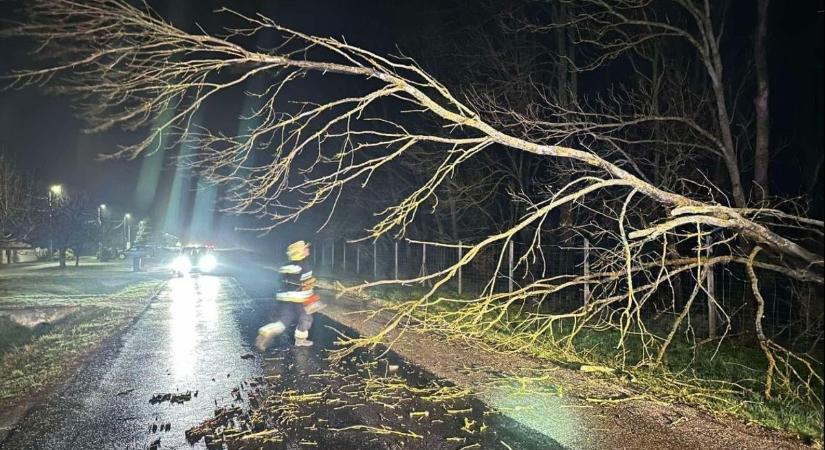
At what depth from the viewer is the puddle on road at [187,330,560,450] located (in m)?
4.80

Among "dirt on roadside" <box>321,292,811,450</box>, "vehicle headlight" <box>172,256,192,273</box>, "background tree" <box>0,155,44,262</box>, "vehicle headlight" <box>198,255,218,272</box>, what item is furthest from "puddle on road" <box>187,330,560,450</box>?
"vehicle headlight" <box>198,255,218,272</box>

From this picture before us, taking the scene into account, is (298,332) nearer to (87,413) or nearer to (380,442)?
(87,413)

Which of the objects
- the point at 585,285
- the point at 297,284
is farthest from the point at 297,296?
the point at 585,285

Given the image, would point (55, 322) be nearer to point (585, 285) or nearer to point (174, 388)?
point (174, 388)

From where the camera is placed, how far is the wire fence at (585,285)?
797cm

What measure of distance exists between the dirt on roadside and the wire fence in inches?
42.5

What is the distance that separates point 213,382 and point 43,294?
13.4 metres

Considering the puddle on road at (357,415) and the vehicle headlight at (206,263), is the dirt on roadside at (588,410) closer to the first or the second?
the puddle on road at (357,415)

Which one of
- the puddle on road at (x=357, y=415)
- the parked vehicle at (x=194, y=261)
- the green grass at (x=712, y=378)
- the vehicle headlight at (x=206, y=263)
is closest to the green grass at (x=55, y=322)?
the puddle on road at (x=357, y=415)

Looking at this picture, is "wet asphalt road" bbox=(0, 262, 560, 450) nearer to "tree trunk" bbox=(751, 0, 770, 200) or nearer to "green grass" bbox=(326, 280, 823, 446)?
"green grass" bbox=(326, 280, 823, 446)

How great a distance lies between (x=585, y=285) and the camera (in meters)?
10.2

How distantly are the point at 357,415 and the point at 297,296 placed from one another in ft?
12.3

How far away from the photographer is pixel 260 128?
534cm

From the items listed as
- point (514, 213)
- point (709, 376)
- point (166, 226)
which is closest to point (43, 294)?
point (514, 213)
